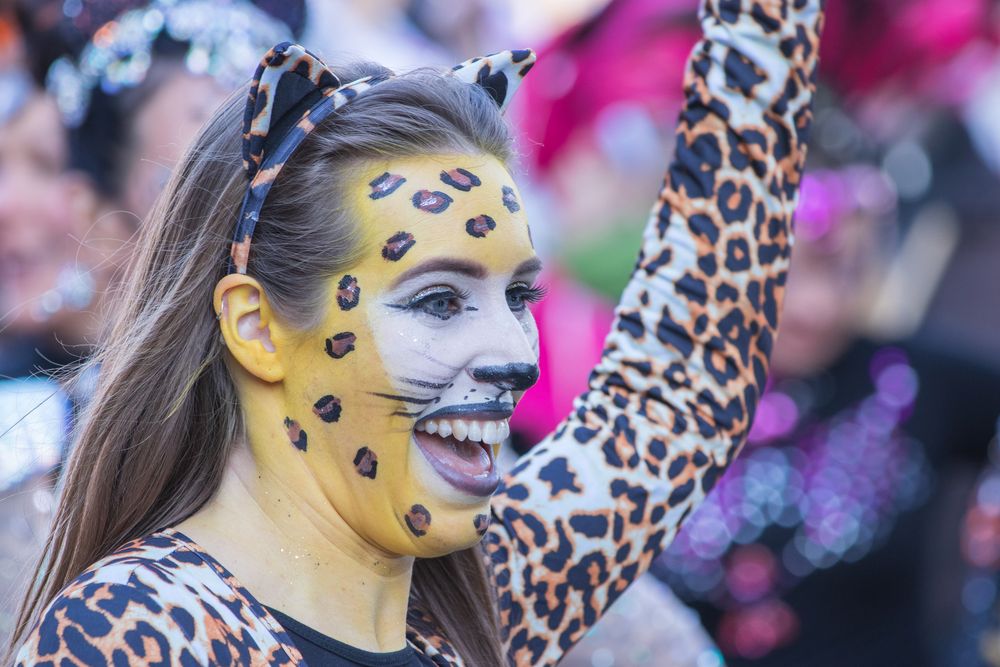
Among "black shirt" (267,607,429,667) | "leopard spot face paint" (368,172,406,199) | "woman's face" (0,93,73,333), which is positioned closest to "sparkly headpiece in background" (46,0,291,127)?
"woman's face" (0,93,73,333)

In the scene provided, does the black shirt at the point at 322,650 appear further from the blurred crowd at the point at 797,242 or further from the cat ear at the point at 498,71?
the blurred crowd at the point at 797,242

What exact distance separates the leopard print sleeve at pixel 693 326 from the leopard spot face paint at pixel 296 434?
480 millimetres

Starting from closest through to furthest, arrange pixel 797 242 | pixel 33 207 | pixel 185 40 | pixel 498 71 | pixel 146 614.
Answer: pixel 146 614, pixel 498 71, pixel 185 40, pixel 33 207, pixel 797 242

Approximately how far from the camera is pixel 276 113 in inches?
77.7

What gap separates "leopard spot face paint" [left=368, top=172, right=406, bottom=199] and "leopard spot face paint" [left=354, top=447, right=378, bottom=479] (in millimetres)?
329

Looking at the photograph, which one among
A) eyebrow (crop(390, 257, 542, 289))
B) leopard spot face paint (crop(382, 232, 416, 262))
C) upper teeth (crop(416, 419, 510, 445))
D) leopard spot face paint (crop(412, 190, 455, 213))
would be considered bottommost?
upper teeth (crop(416, 419, 510, 445))

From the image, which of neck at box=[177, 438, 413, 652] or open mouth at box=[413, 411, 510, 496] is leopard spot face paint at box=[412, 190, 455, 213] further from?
neck at box=[177, 438, 413, 652]

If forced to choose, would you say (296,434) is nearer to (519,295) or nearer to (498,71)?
(519,295)

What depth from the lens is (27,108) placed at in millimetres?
4332

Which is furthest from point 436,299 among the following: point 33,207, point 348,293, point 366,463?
point 33,207

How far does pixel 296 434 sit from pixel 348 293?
20cm

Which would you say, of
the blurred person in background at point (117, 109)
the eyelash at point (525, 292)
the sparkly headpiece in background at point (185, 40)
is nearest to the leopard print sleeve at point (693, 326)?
the eyelash at point (525, 292)

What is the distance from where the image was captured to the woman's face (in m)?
4.08

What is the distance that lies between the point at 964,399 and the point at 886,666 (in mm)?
968
